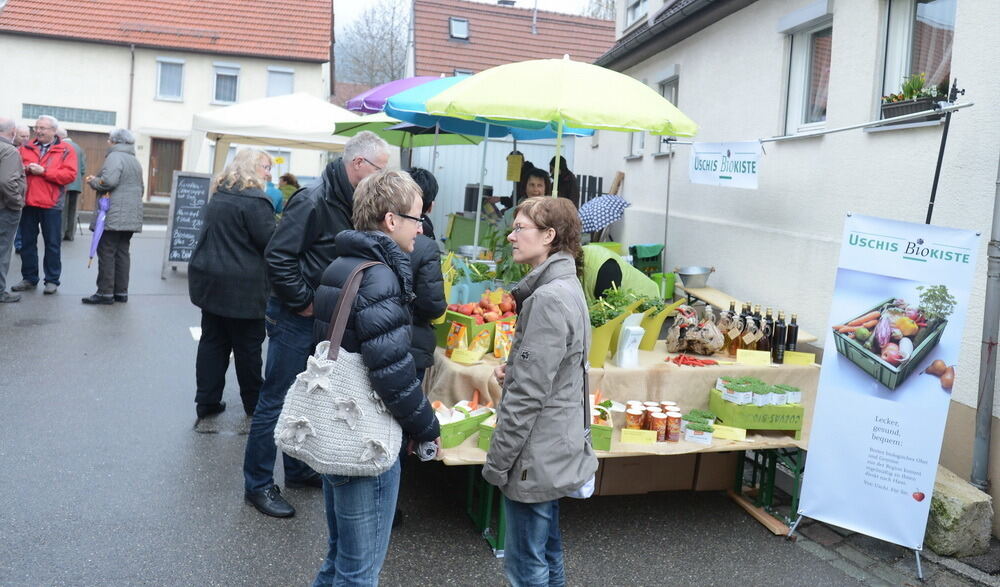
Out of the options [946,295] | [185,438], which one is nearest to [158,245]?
[185,438]

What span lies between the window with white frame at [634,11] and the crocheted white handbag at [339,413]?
1183cm

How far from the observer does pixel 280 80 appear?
32.0 metres

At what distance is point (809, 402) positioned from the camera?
18.3 feet

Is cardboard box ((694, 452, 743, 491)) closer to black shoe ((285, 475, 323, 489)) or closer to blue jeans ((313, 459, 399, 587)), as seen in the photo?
black shoe ((285, 475, 323, 489))

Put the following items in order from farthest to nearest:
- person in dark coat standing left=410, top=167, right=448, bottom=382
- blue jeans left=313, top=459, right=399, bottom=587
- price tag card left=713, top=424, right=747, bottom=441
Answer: price tag card left=713, top=424, right=747, bottom=441 < person in dark coat standing left=410, top=167, right=448, bottom=382 < blue jeans left=313, top=459, right=399, bottom=587

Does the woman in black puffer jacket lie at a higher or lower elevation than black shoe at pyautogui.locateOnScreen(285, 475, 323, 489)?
higher

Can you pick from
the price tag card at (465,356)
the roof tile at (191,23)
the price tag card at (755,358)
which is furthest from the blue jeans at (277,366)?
the roof tile at (191,23)

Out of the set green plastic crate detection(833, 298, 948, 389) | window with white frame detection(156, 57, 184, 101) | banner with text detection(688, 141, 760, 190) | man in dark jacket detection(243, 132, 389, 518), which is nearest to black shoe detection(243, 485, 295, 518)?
man in dark jacket detection(243, 132, 389, 518)

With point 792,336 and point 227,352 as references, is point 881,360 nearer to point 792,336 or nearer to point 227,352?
point 792,336

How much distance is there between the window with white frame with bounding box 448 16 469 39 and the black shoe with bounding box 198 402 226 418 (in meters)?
24.0

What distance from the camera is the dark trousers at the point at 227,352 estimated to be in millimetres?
5910

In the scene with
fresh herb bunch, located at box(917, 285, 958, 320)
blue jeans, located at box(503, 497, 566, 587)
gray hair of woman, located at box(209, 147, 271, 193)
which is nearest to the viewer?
blue jeans, located at box(503, 497, 566, 587)

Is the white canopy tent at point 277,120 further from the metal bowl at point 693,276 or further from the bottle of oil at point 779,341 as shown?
the bottle of oil at point 779,341

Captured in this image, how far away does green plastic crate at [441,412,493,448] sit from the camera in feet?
14.4
